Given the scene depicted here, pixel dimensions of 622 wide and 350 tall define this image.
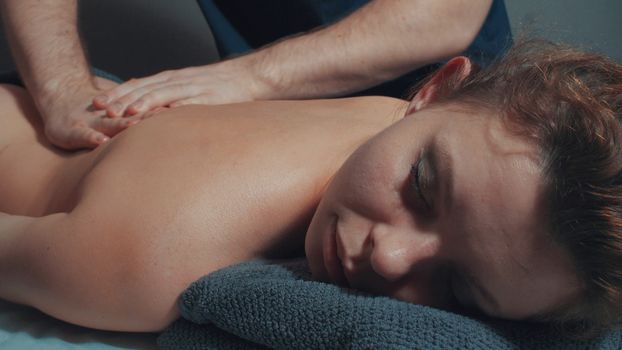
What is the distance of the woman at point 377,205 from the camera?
24.5 inches

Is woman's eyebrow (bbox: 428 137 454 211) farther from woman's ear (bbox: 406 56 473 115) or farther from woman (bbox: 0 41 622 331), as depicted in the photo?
woman's ear (bbox: 406 56 473 115)

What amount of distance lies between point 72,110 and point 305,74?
36 cm

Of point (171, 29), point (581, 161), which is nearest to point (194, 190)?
point (581, 161)

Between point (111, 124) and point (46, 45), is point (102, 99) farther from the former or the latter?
point (46, 45)

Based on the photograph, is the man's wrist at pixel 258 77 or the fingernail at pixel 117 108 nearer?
the fingernail at pixel 117 108

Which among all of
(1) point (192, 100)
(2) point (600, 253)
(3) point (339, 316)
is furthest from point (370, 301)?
(1) point (192, 100)

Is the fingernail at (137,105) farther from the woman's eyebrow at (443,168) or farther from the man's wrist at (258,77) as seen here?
the woman's eyebrow at (443,168)

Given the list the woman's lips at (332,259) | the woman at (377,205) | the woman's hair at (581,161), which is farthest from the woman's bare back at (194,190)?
the woman's hair at (581,161)

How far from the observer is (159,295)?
28.0 inches

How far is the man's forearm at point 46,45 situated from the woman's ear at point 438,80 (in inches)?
20.9

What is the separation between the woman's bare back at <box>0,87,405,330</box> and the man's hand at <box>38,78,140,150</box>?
0.09 ft

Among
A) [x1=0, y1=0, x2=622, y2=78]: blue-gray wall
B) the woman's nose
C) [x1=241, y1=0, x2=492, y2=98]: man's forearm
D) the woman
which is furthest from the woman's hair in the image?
[x1=0, y1=0, x2=622, y2=78]: blue-gray wall

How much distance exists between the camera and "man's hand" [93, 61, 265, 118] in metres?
0.95

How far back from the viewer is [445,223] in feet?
2.17
